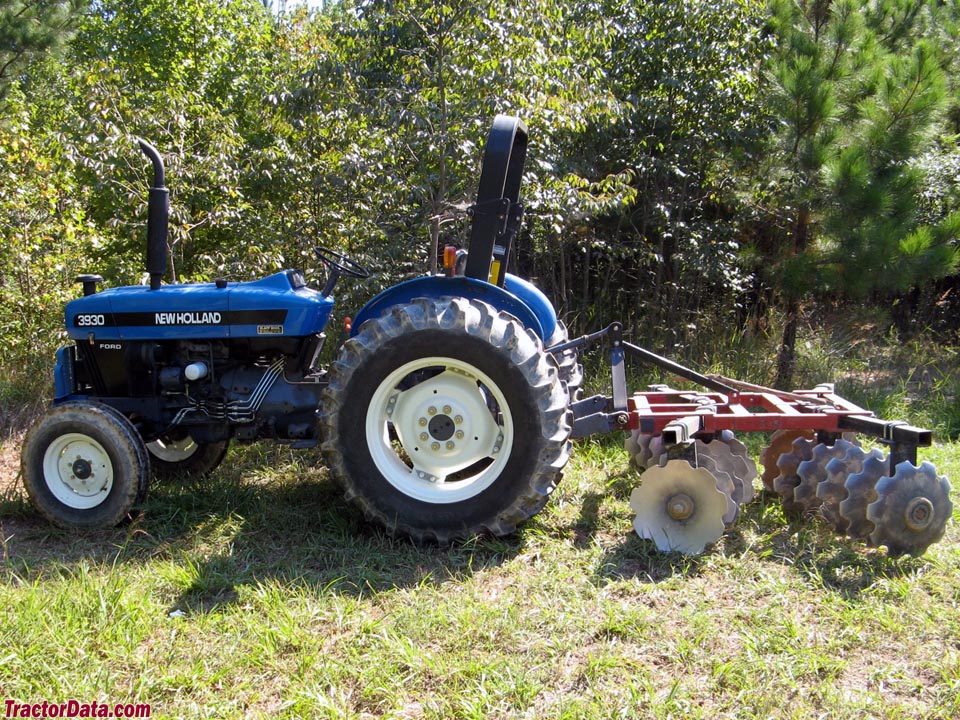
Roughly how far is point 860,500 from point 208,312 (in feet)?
10.4

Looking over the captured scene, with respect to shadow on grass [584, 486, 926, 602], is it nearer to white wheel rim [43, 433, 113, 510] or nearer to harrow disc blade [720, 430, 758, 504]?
harrow disc blade [720, 430, 758, 504]

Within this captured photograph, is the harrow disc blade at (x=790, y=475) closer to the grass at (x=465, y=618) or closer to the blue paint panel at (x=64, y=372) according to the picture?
the grass at (x=465, y=618)

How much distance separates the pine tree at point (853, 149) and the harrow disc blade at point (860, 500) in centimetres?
310

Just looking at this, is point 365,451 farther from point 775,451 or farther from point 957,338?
point 957,338

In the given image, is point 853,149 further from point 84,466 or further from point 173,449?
point 84,466

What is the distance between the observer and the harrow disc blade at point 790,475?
4059mm

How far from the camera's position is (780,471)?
4.16 m

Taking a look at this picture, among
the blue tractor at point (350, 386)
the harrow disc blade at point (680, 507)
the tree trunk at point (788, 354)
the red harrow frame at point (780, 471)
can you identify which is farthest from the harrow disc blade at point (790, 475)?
the tree trunk at point (788, 354)

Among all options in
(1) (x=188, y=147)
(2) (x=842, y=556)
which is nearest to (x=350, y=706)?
(2) (x=842, y=556)

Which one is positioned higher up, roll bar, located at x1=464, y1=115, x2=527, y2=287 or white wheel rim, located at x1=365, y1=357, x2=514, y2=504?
roll bar, located at x1=464, y1=115, x2=527, y2=287

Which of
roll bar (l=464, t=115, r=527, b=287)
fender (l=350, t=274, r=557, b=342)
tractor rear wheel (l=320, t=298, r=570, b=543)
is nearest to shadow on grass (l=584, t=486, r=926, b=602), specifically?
tractor rear wheel (l=320, t=298, r=570, b=543)

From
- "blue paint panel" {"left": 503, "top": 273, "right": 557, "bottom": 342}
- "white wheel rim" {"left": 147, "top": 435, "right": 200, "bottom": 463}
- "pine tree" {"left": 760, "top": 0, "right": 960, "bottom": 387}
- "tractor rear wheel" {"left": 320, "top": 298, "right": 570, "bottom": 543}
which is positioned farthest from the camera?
"pine tree" {"left": 760, "top": 0, "right": 960, "bottom": 387}

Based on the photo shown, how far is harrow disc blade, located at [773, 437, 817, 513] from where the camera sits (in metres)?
4.06

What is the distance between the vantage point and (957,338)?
9234 mm
